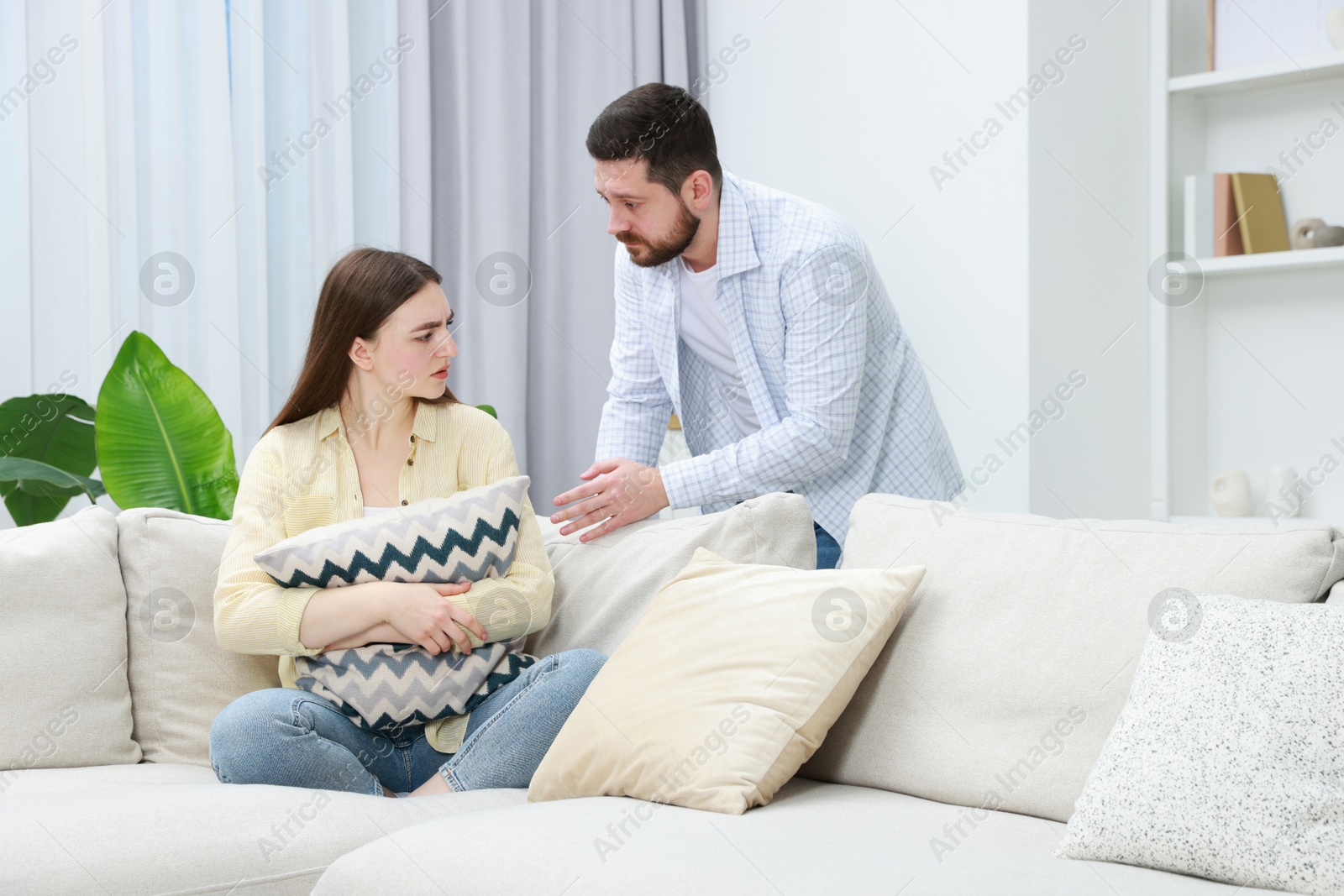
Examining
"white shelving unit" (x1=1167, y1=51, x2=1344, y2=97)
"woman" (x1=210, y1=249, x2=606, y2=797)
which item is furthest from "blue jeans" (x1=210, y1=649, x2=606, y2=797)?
"white shelving unit" (x1=1167, y1=51, x2=1344, y2=97)

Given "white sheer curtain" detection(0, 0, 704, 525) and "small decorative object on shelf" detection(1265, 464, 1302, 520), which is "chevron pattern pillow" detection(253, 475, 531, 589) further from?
"small decorative object on shelf" detection(1265, 464, 1302, 520)

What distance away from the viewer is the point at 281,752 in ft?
4.76

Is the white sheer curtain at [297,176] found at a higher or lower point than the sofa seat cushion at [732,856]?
higher

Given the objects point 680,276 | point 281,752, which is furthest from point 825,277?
point 281,752

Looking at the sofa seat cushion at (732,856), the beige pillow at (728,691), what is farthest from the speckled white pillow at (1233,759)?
the beige pillow at (728,691)

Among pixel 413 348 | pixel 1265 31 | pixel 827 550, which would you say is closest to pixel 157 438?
pixel 413 348

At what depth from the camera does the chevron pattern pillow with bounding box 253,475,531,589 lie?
5.09 ft

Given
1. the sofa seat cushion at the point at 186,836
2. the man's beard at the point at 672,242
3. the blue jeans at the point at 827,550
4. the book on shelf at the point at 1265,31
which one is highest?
the book on shelf at the point at 1265,31

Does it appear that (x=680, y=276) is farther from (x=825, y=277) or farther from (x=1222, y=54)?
(x=1222, y=54)

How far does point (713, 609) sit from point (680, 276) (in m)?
0.78

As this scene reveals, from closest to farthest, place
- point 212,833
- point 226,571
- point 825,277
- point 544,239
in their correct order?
point 212,833, point 226,571, point 825,277, point 544,239

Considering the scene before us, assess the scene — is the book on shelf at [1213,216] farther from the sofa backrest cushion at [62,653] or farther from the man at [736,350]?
the sofa backrest cushion at [62,653]

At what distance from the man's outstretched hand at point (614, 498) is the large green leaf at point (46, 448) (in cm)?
87

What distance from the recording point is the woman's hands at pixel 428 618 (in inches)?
60.5
